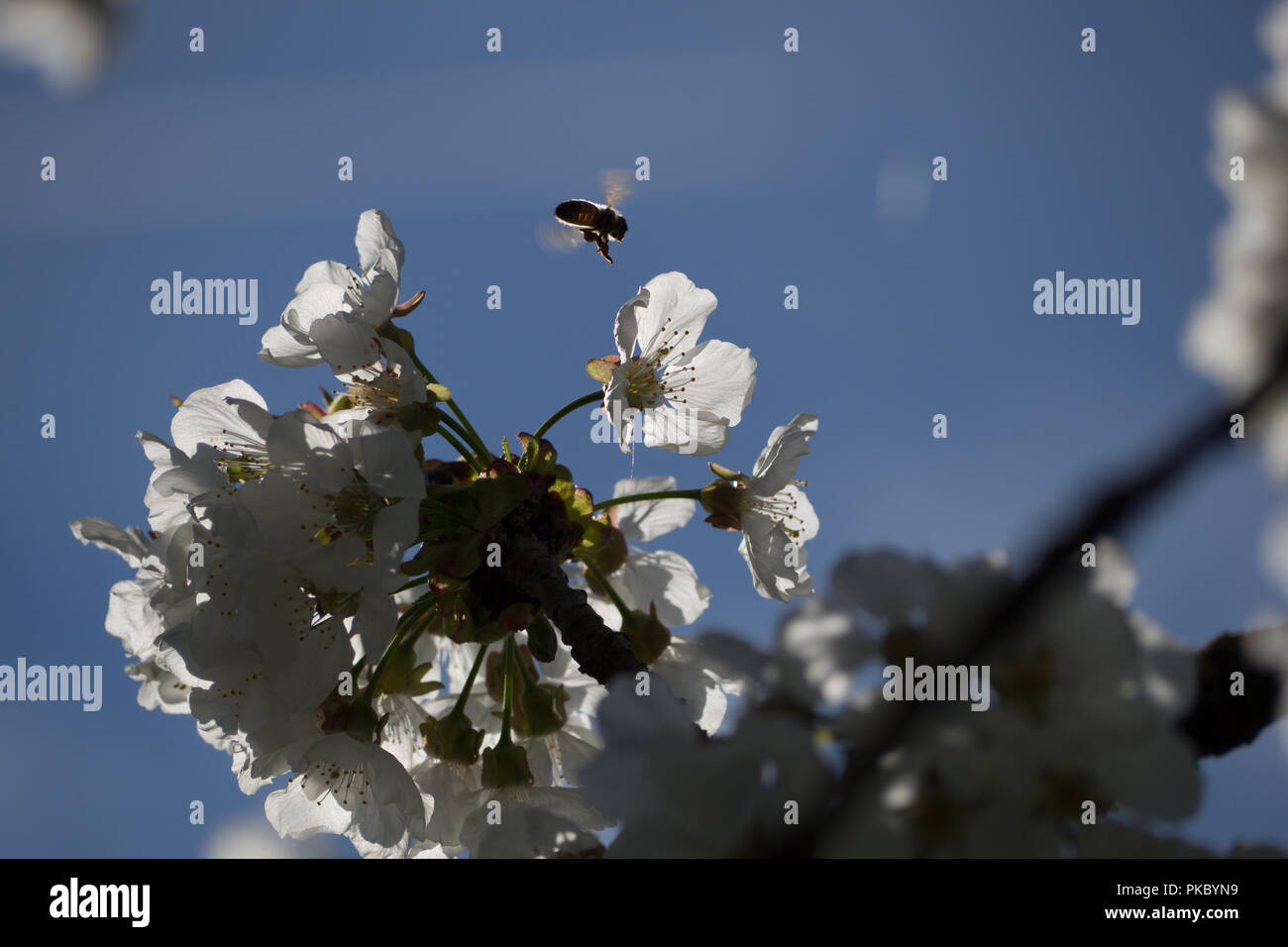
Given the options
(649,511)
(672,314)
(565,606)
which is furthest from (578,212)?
(565,606)

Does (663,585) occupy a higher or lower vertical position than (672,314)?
lower

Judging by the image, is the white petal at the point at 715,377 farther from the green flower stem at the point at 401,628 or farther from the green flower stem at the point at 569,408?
the green flower stem at the point at 401,628

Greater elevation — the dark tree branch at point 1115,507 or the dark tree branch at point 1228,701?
the dark tree branch at point 1115,507

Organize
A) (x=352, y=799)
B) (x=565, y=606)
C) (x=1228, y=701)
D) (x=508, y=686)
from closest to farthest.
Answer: (x=1228, y=701), (x=565, y=606), (x=352, y=799), (x=508, y=686)

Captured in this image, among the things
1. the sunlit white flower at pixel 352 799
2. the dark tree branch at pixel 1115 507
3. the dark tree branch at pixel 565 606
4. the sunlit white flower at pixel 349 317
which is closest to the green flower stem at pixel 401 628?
the sunlit white flower at pixel 352 799

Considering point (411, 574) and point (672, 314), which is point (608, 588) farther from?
point (672, 314)

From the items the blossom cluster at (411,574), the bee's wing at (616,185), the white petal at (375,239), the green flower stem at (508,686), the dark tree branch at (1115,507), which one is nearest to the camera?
the dark tree branch at (1115,507)

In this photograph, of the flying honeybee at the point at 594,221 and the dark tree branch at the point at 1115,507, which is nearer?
the dark tree branch at the point at 1115,507
